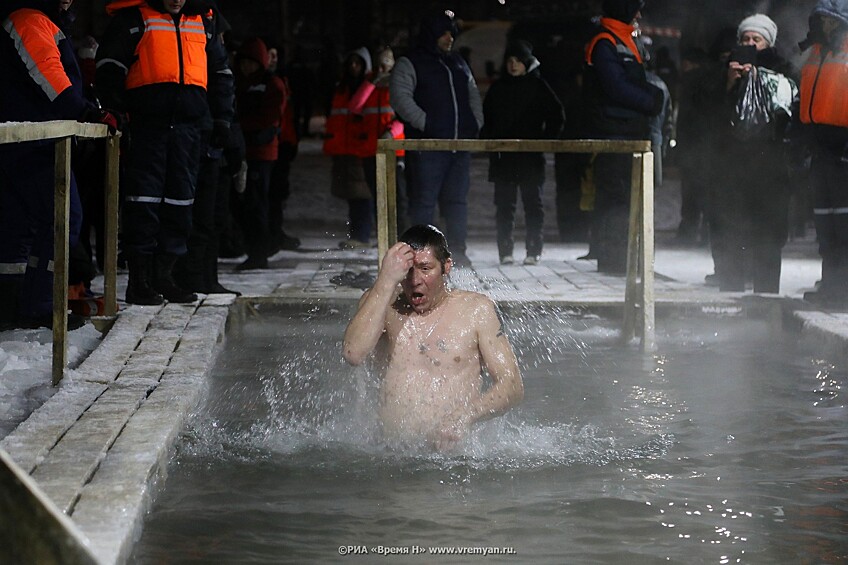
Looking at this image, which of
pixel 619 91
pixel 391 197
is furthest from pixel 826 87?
pixel 391 197

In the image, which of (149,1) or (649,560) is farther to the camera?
(149,1)

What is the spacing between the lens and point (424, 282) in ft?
18.1

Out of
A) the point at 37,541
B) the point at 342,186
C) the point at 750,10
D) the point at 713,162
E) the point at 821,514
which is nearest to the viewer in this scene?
the point at 37,541

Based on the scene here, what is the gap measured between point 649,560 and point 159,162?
16.7ft

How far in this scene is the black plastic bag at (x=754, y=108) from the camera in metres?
9.62

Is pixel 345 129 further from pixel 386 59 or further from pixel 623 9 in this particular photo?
pixel 623 9

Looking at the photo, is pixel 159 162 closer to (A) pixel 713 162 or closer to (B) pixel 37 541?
(A) pixel 713 162

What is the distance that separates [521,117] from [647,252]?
427 cm

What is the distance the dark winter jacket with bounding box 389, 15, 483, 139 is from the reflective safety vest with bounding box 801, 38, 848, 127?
339 cm

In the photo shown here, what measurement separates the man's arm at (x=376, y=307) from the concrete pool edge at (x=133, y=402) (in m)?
0.84

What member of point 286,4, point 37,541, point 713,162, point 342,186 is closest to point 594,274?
point 713,162

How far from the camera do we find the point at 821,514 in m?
4.93

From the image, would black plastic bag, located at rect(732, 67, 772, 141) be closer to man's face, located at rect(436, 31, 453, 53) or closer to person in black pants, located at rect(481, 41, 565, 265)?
person in black pants, located at rect(481, 41, 565, 265)

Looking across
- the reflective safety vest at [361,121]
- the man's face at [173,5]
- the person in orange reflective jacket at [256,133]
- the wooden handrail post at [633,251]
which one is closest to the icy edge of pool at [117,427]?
the man's face at [173,5]
